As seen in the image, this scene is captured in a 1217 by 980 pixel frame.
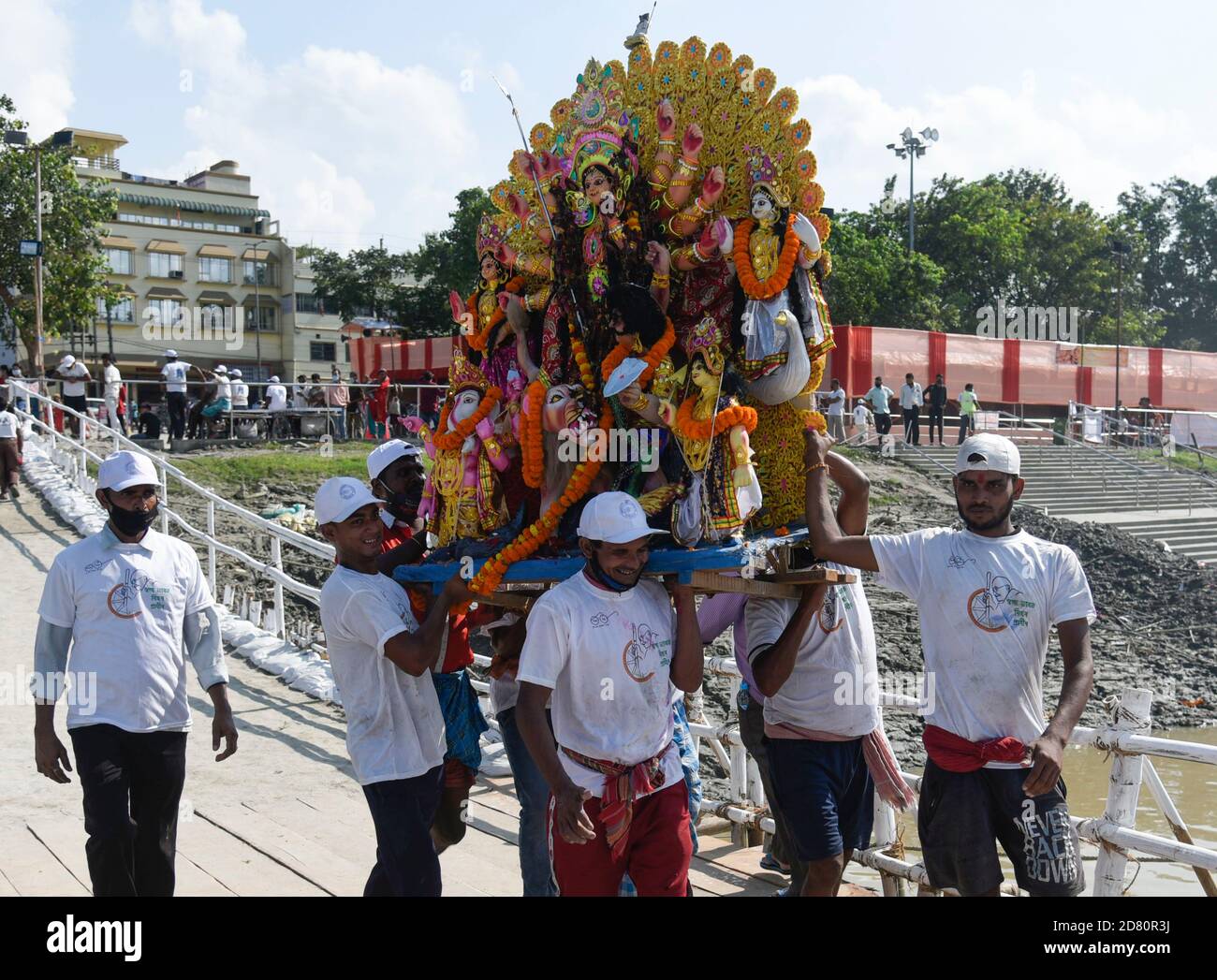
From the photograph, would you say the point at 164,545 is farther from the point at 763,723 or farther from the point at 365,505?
the point at 763,723

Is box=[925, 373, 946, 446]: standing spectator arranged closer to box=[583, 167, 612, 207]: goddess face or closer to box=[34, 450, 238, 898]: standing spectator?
box=[583, 167, 612, 207]: goddess face

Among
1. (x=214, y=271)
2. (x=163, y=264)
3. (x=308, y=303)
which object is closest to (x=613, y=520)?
(x=163, y=264)

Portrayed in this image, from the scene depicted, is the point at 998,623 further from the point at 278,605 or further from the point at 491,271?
the point at 278,605

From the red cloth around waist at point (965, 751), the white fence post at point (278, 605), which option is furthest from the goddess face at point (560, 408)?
the white fence post at point (278, 605)

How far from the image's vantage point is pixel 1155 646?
1809 cm

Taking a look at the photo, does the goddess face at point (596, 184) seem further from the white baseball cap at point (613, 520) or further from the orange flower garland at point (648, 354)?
the white baseball cap at point (613, 520)

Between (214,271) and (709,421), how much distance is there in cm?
5722

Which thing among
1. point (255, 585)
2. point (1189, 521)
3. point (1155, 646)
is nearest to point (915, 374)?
point (1189, 521)

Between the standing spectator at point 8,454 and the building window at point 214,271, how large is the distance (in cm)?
4416

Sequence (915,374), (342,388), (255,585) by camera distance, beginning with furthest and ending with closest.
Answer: (915,374) < (342,388) < (255,585)

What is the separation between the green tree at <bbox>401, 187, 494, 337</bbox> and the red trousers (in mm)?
40833

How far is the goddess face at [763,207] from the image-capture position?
4547 millimetres

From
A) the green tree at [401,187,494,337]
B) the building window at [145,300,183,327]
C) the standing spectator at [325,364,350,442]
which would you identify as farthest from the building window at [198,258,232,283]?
the standing spectator at [325,364,350,442]

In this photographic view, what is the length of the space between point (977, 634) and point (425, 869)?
2.02 meters
